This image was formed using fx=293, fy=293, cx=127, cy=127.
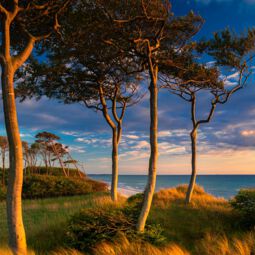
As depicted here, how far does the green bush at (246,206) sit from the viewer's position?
983 centimetres

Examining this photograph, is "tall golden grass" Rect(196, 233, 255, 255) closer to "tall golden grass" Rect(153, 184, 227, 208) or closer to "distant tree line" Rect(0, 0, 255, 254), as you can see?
"distant tree line" Rect(0, 0, 255, 254)

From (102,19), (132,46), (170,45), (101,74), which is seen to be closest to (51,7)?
(102,19)

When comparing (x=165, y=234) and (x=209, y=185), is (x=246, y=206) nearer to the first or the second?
(x=165, y=234)

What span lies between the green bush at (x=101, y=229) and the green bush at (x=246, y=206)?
12.0 ft

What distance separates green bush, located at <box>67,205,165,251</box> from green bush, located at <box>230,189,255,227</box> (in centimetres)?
365

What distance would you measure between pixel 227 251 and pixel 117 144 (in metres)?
8.16

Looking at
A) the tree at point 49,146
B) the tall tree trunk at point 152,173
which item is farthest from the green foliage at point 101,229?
the tree at point 49,146

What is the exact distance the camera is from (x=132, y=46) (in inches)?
360

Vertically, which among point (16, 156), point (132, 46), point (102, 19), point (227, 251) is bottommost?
point (227, 251)

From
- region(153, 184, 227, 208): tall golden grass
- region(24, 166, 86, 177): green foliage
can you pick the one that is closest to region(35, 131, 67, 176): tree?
region(24, 166, 86, 177): green foliage

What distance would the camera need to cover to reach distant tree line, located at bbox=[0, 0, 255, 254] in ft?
20.4

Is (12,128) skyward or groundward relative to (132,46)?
groundward

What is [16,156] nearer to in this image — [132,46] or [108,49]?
[132,46]

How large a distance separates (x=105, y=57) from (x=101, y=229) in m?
6.32
